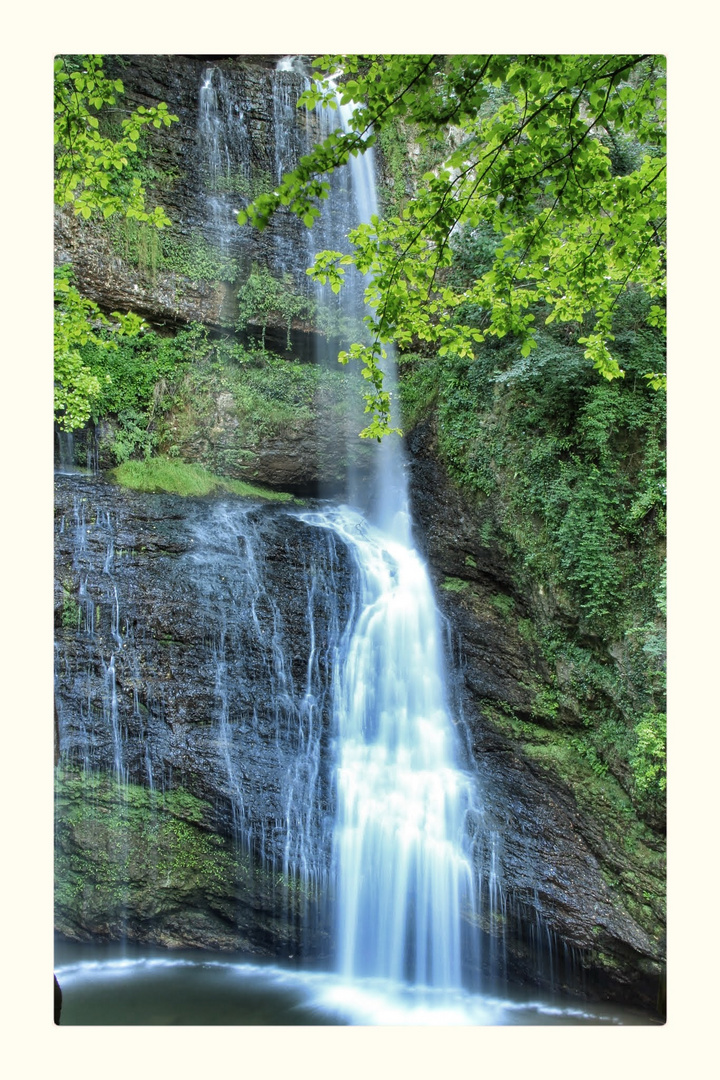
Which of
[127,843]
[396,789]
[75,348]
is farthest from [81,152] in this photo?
[396,789]

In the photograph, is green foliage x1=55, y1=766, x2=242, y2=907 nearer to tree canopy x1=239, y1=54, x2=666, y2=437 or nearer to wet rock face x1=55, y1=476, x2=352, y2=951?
wet rock face x1=55, y1=476, x2=352, y2=951

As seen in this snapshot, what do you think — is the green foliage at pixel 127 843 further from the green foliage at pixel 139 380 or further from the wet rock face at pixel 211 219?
the wet rock face at pixel 211 219

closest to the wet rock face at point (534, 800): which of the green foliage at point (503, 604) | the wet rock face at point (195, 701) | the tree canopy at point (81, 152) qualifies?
the green foliage at point (503, 604)

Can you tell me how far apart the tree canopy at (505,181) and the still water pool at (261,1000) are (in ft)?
10.7

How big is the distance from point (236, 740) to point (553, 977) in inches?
97.5

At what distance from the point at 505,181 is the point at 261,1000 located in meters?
4.39

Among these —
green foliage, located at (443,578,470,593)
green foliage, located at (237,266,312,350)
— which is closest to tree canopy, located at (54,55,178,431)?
green foliage, located at (237,266,312,350)

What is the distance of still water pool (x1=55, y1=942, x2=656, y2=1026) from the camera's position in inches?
139

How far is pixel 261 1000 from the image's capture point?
12.3 feet

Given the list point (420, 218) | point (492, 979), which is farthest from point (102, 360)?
point (492, 979)

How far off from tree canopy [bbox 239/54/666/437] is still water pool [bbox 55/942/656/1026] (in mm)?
3265

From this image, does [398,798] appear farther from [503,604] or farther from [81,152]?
[81,152]

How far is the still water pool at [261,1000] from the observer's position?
3.52 metres

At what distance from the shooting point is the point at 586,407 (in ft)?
15.3
